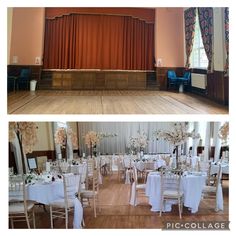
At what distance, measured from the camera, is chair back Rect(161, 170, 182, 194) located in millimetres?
3271

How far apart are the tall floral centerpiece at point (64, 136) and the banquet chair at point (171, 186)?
896mm

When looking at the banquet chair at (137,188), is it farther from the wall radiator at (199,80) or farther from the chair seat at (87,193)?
the wall radiator at (199,80)

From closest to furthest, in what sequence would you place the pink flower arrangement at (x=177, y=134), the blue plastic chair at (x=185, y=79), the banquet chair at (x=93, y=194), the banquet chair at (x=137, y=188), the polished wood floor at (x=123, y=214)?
the polished wood floor at (x=123, y=214)
the pink flower arrangement at (x=177, y=134)
the banquet chair at (x=93, y=194)
the banquet chair at (x=137, y=188)
the blue plastic chair at (x=185, y=79)

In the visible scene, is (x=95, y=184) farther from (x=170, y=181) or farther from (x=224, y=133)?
(x=224, y=133)

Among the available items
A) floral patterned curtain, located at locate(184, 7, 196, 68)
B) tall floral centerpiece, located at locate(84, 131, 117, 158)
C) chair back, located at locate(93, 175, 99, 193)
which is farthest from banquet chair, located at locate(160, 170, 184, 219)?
floral patterned curtain, located at locate(184, 7, 196, 68)

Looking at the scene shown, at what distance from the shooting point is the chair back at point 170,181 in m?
3.27

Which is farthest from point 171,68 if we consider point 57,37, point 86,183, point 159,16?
point 86,183

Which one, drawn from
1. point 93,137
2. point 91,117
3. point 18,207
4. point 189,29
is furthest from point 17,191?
point 189,29

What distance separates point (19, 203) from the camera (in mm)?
2834

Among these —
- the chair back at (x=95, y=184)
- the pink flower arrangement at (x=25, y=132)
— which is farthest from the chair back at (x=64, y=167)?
the pink flower arrangement at (x=25, y=132)

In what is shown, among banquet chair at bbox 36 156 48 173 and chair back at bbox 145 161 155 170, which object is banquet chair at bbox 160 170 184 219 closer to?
chair back at bbox 145 161 155 170

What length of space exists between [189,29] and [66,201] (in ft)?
14.2
